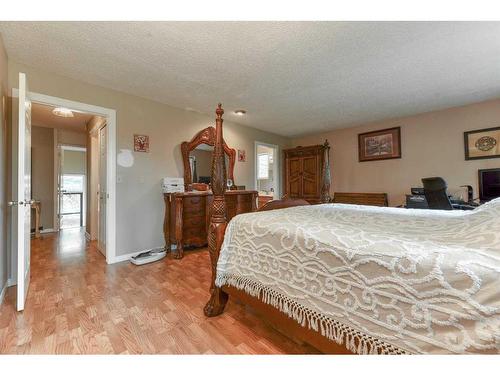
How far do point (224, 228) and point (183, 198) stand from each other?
1.63m

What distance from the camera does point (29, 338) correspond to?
1.36 metres

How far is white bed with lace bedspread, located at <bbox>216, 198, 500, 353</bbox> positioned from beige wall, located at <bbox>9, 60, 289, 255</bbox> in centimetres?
230

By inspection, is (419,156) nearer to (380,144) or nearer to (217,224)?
(380,144)

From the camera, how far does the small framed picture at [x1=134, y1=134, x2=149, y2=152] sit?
300 cm

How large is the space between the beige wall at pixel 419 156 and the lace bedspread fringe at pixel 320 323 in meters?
3.97

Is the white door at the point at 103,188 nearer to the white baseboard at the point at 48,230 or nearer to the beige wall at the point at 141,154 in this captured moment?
the beige wall at the point at 141,154

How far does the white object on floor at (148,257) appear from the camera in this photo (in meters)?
2.69

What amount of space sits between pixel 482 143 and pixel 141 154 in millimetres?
5170

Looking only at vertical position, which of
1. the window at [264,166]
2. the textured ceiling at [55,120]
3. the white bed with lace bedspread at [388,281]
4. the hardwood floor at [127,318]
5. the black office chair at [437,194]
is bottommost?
the hardwood floor at [127,318]

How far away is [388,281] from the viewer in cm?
80

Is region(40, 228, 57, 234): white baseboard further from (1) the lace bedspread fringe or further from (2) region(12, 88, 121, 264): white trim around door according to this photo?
(1) the lace bedspread fringe

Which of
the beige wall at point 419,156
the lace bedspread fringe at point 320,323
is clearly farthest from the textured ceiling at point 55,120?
the beige wall at point 419,156
